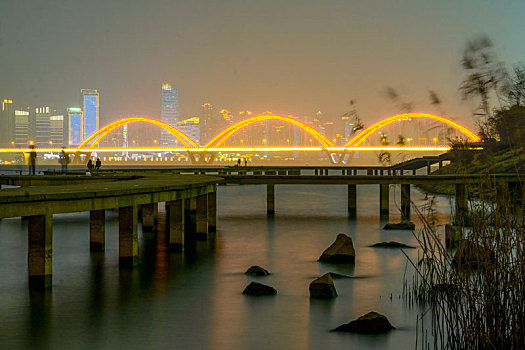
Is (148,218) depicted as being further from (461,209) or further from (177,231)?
(461,209)

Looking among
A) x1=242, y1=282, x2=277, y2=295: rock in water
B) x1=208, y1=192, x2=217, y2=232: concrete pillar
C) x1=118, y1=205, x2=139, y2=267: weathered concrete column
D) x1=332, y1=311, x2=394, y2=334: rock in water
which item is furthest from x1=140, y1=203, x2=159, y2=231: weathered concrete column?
x1=332, y1=311, x2=394, y2=334: rock in water

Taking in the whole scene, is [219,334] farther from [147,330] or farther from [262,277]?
[262,277]

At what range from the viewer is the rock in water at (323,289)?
12.7 metres

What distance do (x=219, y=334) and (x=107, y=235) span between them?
1252 cm

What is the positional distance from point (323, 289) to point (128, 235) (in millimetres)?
4859

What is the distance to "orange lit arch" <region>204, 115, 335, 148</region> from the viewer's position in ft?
368

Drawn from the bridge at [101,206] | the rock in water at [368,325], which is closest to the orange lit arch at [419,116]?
the bridge at [101,206]

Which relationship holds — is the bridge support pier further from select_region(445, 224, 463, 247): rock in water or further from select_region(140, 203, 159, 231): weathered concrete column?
select_region(140, 203, 159, 231): weathered concrete column

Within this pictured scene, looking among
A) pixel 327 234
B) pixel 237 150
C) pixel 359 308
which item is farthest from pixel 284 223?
pixel 237 150

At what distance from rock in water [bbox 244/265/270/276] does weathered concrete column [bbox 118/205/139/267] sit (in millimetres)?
2845

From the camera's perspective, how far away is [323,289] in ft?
41.7

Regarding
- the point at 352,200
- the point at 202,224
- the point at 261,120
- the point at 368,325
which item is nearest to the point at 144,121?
the point at 261,120

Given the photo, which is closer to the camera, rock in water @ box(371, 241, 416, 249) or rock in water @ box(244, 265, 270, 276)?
rock in water @ box(244, 265, 270, 276)

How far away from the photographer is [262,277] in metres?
15.5
